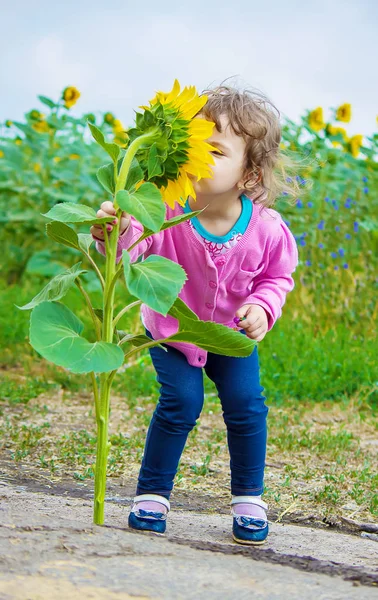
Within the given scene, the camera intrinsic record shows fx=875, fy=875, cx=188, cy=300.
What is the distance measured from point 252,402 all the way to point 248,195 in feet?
2.04

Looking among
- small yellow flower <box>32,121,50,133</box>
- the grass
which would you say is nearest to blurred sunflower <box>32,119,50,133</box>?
small yellow flower <box>32,121,50,133</box>

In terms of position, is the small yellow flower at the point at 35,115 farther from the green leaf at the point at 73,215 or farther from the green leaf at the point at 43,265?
the green leaf at the point at 73,215

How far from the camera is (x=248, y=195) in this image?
8.64ft

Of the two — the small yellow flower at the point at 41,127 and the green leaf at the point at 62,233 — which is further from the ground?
the small yellow flower at the point at 41,127

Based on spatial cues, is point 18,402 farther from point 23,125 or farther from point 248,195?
point 23,125

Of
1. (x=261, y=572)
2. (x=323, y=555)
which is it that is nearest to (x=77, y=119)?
(x=323, y=555)

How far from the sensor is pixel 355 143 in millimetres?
7797

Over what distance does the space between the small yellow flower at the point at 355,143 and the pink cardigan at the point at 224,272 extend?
5.43 m

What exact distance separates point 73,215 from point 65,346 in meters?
0.30

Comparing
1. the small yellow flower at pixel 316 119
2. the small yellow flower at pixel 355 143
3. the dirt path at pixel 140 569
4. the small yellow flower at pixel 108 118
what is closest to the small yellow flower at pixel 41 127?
the small yellow flower at pixel 108 118

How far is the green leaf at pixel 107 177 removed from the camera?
80.8 inches

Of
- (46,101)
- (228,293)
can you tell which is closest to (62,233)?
(228,293)

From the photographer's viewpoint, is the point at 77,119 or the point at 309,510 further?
the point at 77,119

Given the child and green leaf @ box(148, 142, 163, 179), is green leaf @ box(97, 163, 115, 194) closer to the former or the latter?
green leaf @ box(148, 142, 163, 179)
